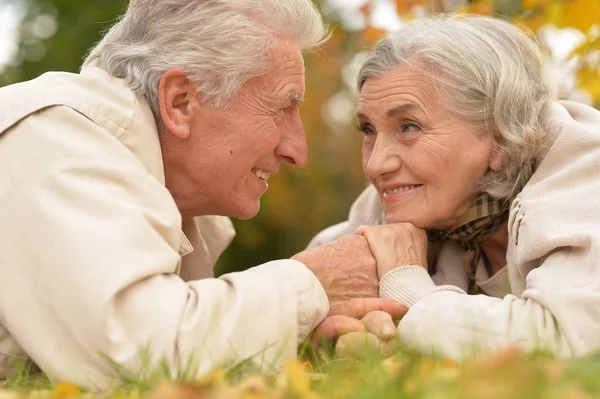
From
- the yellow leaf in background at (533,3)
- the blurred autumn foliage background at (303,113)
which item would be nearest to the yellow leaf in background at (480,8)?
the yellow leaf in background at (533,3)

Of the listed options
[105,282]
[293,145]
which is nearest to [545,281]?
[293,145]

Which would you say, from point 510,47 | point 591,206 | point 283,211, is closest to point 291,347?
point 591,206

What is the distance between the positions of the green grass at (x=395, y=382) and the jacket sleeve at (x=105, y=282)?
14 centimetres

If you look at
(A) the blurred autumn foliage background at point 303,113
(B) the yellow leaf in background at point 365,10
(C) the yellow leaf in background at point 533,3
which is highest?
(C) the yellow leaf in background at point 533,3

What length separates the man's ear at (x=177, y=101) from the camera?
3701 mm

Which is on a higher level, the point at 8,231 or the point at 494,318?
the point at 8,231

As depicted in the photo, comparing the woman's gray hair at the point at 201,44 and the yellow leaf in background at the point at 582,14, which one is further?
the yellow leaf in background at the point at 582,14

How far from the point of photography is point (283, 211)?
66.8ft

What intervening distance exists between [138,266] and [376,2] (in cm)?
420

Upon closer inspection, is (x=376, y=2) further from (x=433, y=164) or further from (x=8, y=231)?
(x=8, y=231)

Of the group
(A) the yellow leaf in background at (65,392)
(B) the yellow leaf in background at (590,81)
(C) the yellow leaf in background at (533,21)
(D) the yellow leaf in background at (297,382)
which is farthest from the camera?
(C) the yellow leaf in background at (533,21)

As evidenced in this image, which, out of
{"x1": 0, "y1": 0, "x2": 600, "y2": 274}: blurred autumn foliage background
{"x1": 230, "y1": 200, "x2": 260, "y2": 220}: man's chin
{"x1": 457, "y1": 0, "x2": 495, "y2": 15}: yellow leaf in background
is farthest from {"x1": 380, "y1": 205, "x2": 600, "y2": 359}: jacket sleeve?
{"x1": 0, "y1": 0, "x2": 600, "y2": 274}: blurred autumn foliage background

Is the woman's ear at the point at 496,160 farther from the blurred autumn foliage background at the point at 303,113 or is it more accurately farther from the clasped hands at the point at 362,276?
the blurred autumn foliage background at the point at 303,113

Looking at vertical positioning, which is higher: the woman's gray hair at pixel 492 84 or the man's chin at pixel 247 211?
the woman's gray hair at pixel 492 84
